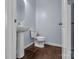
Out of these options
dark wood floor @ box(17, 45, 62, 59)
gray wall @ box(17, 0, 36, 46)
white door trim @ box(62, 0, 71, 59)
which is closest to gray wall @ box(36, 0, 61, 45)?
gray wall @ box(17, 0, 36, 46)

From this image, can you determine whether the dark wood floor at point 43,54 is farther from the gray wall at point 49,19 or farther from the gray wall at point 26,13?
the gray wall at point 49,19

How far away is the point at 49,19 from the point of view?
12.8ft

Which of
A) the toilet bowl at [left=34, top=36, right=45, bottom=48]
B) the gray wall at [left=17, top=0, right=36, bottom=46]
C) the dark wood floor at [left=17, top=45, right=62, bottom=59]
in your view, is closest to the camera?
the dark wood floor at [left=17, top=45, right=62, bottom=59]

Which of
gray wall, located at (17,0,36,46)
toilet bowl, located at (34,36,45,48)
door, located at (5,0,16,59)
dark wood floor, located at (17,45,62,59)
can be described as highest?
gray wall, located at (17,0,36,46)

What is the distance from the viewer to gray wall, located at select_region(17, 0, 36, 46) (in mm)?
3064

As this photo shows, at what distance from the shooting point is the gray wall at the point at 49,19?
3.69 metres

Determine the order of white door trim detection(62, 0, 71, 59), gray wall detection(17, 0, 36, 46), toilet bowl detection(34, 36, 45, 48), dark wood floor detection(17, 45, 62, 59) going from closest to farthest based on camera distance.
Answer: white door trim detection(62, 0, 71, 59) → dark wood floor detection(17, 45, 62, 59) → gray wall detection(17, 0, 36, 46) → toilet bowl detection(34, 36, 45, 48)

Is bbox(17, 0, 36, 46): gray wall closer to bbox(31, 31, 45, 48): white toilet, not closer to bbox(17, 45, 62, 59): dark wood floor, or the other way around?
bbox(31, 31, 45, 48): white toilet

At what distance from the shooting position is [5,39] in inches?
50.4

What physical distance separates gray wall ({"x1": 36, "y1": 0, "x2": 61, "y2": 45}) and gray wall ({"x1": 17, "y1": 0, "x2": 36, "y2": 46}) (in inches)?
10.9

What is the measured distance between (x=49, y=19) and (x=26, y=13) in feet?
3.41

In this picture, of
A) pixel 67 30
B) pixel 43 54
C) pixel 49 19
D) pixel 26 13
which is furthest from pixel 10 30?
pixel 49 19
